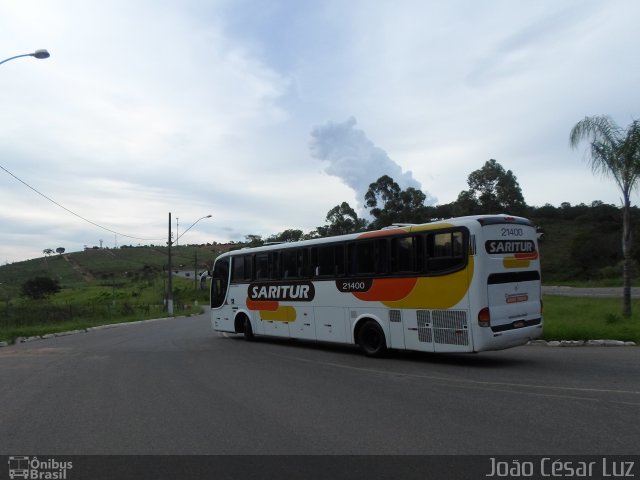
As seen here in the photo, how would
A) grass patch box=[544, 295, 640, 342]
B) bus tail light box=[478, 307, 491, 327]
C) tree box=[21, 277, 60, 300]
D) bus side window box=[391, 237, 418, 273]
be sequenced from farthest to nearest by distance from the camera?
tree box=[21, 277, 60, 300], grass patch box=[544, 295, 640, 342], bus side window box=[391, 237, 418, 273], bus tail light box=[478, 307, 491, 327]

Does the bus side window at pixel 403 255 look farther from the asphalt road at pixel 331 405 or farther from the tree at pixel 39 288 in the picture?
the tree at pixel 39 288

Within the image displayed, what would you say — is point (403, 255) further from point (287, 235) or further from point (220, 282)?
point (287, 235)

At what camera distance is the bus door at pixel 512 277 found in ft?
38.2

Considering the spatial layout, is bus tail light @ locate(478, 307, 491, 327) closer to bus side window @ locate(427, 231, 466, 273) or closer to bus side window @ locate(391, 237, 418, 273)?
bus side window @ locate(427, 231, 466, 273)

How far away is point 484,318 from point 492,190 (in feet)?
144

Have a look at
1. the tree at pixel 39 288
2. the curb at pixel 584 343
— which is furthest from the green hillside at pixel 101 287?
the curb at pixel 584 343

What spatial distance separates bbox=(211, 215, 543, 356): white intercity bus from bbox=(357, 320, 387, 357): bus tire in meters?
0.03

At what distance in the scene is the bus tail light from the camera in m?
11.4

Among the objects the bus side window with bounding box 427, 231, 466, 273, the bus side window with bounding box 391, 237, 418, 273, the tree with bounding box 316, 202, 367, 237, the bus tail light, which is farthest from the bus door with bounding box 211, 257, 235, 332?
the tree with bounding box 316, 202, 367, 237

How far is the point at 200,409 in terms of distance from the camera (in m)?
8.16

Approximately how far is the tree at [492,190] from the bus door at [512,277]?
4014 cm

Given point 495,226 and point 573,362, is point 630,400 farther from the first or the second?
point 495,226
